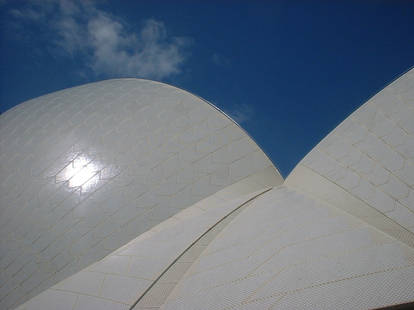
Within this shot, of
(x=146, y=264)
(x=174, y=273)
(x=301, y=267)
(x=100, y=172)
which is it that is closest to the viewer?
(x=301, y=267)

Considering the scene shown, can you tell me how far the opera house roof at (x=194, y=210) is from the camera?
2.31 m

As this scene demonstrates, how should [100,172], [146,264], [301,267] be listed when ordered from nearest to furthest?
[301,267]
[146,264]
[100,172]

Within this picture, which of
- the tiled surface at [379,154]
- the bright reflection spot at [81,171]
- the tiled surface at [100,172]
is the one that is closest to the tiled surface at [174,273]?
the tiled surface at [100,172]

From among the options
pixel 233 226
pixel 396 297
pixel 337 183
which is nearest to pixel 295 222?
pixel 233 226

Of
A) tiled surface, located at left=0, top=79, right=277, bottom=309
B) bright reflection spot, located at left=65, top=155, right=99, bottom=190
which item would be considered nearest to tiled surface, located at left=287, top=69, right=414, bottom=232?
tiled surface, located at left=0, top=79, right=277, bottom=309

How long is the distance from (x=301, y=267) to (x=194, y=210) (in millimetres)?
2171

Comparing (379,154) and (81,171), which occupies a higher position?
(81,171)

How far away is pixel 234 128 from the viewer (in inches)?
217

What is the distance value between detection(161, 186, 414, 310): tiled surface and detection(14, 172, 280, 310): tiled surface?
0.92ft

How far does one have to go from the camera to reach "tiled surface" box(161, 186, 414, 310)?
1952 mm

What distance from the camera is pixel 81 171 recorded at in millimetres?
4848

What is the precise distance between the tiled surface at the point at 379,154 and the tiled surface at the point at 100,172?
1.20 meters

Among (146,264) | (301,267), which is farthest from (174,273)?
(301,267)

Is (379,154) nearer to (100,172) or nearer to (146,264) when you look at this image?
(146,264)
